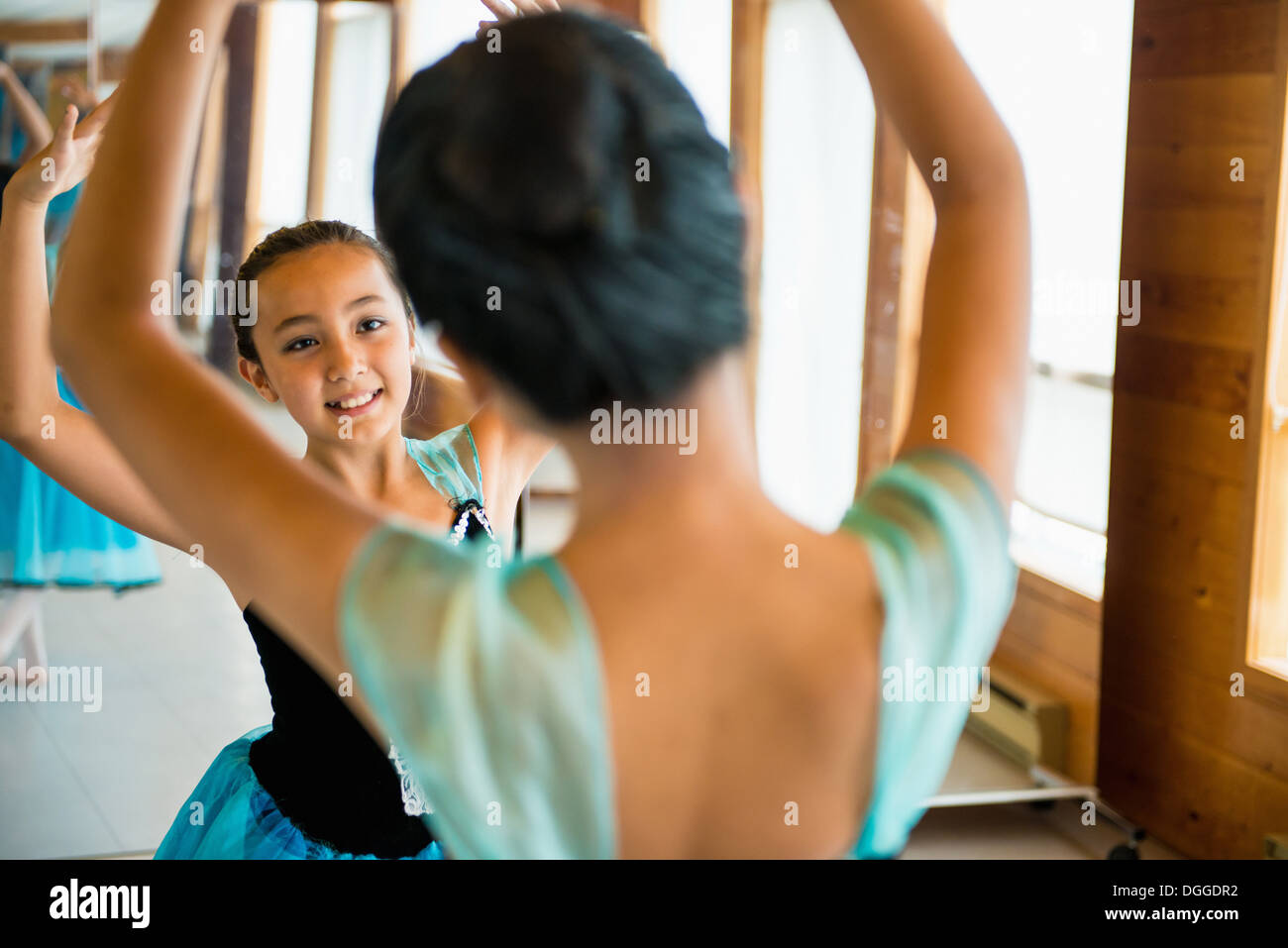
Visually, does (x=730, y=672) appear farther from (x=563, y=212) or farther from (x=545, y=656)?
(x=563, y=212)

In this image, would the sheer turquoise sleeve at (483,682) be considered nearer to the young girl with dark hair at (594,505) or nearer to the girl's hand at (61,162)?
the young girl with dark hair at (594,505)

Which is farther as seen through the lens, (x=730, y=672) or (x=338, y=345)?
(x=338, y=345)

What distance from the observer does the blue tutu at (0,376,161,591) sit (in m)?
2.04

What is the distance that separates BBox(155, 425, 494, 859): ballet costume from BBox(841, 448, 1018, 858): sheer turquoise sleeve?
897 mm

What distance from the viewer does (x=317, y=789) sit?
140 centimetres

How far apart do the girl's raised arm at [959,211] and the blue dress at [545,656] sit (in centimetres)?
4

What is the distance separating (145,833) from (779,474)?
1.25 metres

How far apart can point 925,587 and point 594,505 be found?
13 cm

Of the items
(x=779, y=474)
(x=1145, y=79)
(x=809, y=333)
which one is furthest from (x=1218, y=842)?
(x=1145, y=79)

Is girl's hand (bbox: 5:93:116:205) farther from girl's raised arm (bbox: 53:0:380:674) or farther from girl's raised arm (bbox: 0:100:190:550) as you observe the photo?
girl's raised arm (bbox: 53:0:380:674)

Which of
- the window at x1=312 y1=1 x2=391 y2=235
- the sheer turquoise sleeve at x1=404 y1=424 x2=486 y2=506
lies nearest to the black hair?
the sheer turquoise sleeve at x1=404 y1=424 x2=486 y2=506

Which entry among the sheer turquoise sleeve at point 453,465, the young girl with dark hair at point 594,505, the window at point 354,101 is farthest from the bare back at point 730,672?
the window at point 354,101

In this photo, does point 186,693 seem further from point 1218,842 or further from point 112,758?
point 1218,842

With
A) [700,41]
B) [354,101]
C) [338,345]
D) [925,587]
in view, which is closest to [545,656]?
[925,587]
